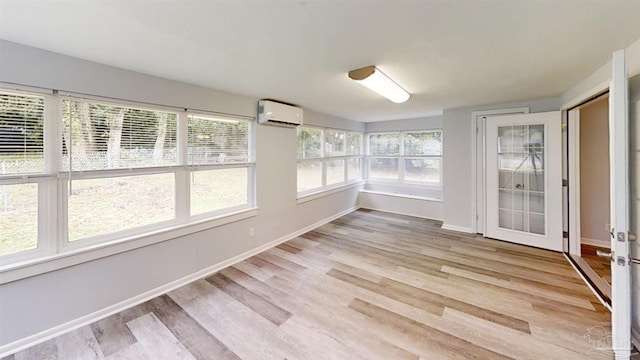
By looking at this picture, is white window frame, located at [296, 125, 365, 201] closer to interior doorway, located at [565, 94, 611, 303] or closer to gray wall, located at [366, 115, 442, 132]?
gray wall, located at [366, 115, 442, 132]

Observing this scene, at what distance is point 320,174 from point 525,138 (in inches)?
132

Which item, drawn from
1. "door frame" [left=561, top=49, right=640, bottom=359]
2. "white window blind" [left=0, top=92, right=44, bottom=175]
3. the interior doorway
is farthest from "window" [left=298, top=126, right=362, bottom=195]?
the interior doorway

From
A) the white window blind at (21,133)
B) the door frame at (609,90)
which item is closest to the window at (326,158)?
the white window blind at (21,133)

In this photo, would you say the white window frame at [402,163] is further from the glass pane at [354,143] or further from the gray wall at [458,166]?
the gray wall at [458,166]

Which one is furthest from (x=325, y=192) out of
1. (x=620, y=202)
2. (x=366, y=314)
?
(x=620, y=202)

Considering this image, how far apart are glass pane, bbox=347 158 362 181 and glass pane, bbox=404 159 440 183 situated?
1.13 metres

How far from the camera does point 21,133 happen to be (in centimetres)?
175

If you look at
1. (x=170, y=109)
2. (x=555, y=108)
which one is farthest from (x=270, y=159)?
(x=555, y=108)

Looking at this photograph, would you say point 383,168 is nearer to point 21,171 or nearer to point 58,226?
point 58,226

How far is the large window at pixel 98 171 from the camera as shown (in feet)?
5.77

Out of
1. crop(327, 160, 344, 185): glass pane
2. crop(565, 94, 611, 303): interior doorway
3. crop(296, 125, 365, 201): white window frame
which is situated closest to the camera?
crop(565, 94, 611, 303): interior doorway

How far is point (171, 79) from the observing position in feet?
8.17

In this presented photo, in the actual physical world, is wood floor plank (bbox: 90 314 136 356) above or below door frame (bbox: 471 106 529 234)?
below

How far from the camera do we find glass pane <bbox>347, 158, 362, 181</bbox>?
19.1 feet
